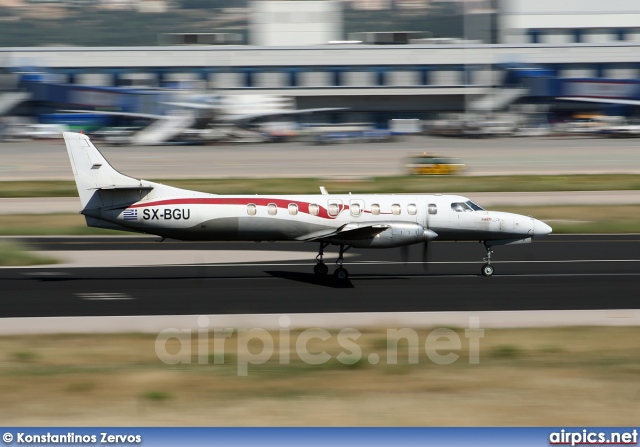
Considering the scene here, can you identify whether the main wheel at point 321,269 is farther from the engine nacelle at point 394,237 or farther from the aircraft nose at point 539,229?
the aircraft nose at point 539,229

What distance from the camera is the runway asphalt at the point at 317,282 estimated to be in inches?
791

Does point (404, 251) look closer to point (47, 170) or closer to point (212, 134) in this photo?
point (47, 170)

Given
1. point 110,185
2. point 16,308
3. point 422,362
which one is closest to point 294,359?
point 422,362

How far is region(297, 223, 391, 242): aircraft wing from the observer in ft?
73.8

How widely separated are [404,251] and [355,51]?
91.7m

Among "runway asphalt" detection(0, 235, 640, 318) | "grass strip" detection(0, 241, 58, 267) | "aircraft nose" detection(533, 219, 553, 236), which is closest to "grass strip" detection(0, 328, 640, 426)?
"runway asphalt" detection(0, 235, 640, 318)

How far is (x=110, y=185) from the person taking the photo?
2277 centimetres

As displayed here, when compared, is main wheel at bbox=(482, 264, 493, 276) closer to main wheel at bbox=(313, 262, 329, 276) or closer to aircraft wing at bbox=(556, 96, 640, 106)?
main wheel at bbox=(313, 262, 329, 276)

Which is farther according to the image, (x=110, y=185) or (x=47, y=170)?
(x=47, y=170)

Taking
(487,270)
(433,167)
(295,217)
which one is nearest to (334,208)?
(295,217)

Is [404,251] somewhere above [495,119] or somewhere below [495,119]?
below

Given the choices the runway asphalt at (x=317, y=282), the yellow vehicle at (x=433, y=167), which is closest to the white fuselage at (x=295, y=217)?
the runway asphalt at (x=317, y=282)

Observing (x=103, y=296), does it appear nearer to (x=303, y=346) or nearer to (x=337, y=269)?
(x=337, y=269)

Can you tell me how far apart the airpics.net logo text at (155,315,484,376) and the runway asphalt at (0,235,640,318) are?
7.22ft
